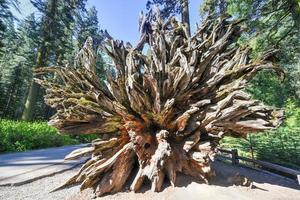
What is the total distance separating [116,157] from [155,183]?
Result: 946 mm

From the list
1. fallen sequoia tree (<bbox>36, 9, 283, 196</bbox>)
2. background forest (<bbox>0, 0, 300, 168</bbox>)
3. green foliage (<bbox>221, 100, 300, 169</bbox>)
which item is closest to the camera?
fallen sequoia tree (<bbox>36, 9, 283, 196</bbox>)

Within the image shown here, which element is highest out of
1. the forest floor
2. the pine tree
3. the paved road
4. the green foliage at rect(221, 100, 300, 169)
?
the pine tree

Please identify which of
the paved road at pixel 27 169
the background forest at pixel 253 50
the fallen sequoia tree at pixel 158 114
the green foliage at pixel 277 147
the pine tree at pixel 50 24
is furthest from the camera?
the pine tree at pixel 50 24

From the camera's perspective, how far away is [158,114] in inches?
210

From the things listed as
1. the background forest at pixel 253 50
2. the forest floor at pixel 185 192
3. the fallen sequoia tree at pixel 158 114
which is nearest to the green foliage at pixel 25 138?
the background forest at pixel 253 50

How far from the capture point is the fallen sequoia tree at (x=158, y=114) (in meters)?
5.07

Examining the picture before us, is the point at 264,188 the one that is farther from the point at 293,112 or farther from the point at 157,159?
the point at 293,112

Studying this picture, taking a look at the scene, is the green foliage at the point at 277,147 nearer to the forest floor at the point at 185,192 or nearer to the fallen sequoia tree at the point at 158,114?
the forest floor at the point at 185,192

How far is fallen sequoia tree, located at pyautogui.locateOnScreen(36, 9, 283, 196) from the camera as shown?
5.07 m

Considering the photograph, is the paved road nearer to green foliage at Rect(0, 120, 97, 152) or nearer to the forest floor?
the forest floor

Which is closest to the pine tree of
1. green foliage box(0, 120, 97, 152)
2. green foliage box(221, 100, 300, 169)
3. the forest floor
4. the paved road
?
green foliage box(0, 120, 97, 152)

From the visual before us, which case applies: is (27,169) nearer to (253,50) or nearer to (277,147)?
(277,147)

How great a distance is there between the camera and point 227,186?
4.83m

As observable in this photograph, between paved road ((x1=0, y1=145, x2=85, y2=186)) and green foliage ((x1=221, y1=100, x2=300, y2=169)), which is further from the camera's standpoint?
green foliage ((x1=221, y1=100, x2=300, y2=169))
